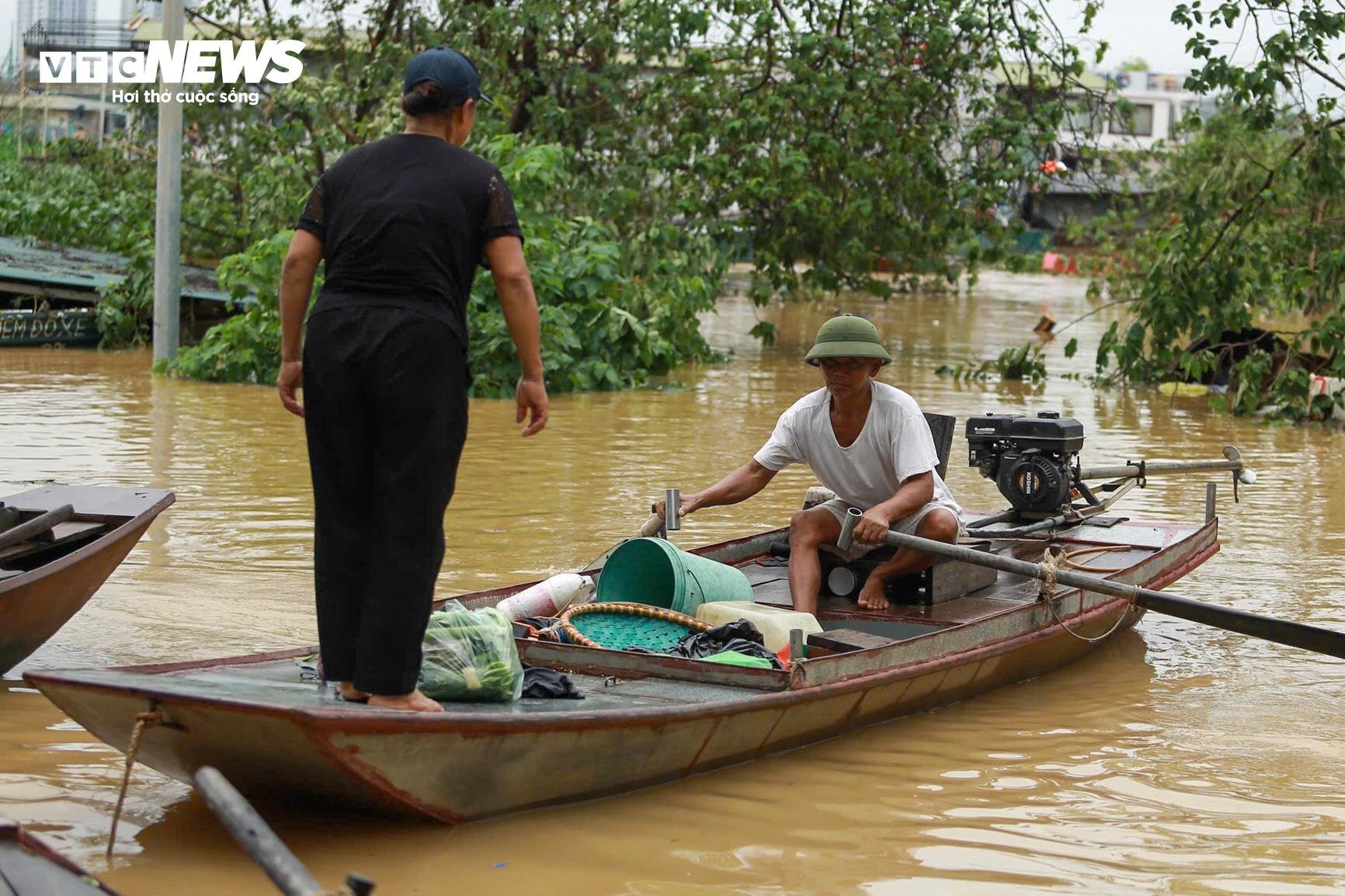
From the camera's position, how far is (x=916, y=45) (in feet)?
58.9

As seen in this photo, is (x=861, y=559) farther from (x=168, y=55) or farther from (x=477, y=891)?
(x=168, y=55)

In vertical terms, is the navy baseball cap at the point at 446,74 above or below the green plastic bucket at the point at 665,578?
above

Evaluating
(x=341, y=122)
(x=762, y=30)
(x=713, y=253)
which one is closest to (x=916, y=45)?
(x=762, y=30)

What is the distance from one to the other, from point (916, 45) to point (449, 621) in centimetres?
1468

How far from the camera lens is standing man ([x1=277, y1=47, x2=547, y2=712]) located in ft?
12.9

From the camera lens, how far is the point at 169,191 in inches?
576

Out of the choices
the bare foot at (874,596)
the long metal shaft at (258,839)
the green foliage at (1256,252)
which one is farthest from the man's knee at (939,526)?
the green foliage at (1256,252)

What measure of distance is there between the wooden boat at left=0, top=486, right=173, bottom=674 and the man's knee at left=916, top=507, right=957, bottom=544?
2689 millimetres

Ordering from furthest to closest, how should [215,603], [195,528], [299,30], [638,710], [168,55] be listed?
1. [299,30]
2. [168,55]
3. [195,528]
4. [215,603]
5. [638,710]

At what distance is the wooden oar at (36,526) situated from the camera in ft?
17.5

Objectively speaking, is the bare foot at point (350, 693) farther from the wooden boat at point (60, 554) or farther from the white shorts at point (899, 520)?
the white shorts at point (899, 520)

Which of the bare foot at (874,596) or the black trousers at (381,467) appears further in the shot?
the bare foot at (874,596)

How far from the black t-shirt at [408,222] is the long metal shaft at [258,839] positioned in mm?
1374

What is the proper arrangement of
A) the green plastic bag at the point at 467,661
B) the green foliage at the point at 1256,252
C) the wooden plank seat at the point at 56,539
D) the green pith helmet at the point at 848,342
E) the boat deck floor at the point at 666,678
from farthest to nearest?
the green foliage at the point at 1256,252 < the green pith helmet at the point at 848,342 < the wooden plank seat at the point at 56,539 < the green plastic bag at the point at 467,661 < the boat deck floor at the point at 666,678
